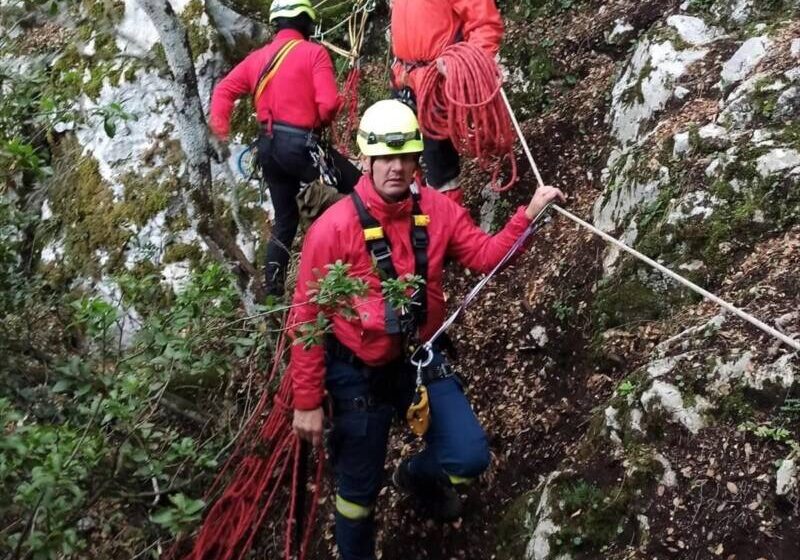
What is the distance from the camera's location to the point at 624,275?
13.7 feet

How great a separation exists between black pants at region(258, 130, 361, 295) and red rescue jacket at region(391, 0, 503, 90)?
83 centimetres

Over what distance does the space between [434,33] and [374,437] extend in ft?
8.76

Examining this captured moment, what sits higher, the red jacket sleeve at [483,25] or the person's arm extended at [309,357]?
the red jacket sleeve at [483,25]

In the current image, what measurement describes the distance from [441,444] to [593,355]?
1180mm

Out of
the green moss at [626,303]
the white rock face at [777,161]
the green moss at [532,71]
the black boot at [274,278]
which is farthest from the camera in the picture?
the green moss at [532,71]

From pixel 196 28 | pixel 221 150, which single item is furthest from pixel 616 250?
pixel 196 28

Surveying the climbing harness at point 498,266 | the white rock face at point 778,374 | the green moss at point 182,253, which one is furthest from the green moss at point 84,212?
the white rock face at point 778,374

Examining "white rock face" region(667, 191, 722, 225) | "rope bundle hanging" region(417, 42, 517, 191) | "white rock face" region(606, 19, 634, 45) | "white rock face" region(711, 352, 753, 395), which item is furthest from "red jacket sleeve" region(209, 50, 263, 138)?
"white rock face" region(711, 352, 753, 395)

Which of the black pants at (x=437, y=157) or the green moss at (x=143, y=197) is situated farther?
the green moss at (x=143, y=197)

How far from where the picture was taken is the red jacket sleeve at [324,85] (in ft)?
16.3

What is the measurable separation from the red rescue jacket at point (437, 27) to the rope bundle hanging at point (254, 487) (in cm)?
208

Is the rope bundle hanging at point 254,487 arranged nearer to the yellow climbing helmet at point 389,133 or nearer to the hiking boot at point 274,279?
the hiking boot at point 274,279

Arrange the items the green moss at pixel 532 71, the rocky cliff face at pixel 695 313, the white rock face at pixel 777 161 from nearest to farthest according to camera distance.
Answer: the rocky cliff face at pixel 695 313 → the white rock face at pixel 777 161 → the green moss at pixel 532 71

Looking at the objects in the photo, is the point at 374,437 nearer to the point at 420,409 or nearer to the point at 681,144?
the point at 420,409
